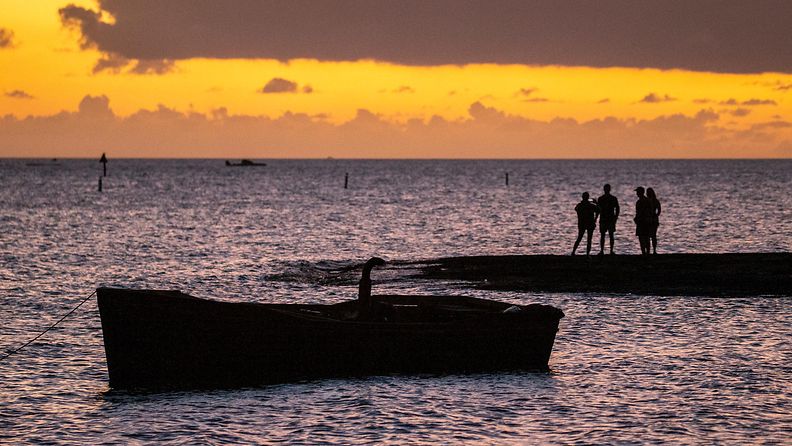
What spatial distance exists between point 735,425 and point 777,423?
65 cm

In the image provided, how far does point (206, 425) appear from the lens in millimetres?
15258

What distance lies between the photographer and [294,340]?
17328mm

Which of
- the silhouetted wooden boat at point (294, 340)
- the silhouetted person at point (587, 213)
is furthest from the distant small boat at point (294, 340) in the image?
the silhouetted person at point (587, 213)

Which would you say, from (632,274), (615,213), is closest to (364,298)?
(632,274)

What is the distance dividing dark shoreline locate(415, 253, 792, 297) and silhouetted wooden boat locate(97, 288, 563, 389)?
9.64m

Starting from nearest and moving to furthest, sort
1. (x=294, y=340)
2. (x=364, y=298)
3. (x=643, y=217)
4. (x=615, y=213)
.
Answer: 1. (x=294, y=340)
2. (x=364, y=298)
3. (x=643, y=217)
4. (x=615, y=213)

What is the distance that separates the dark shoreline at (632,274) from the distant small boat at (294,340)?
31.5ft

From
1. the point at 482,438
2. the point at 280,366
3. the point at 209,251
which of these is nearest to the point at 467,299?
the point at 280,366

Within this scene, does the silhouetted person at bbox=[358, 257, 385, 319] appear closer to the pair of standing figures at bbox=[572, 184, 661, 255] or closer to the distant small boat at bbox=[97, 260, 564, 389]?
the distant small boat at bbox=[97, 260, 564, 389]

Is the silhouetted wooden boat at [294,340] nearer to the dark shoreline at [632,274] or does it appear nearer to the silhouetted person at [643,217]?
the dark shoreline at [632,274]

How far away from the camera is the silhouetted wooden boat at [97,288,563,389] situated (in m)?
16.7

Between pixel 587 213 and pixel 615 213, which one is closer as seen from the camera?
pixel 615 213

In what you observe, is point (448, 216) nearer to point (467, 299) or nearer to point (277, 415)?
point (467, 299)

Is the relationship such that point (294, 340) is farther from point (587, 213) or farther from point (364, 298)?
point (587, 213)
